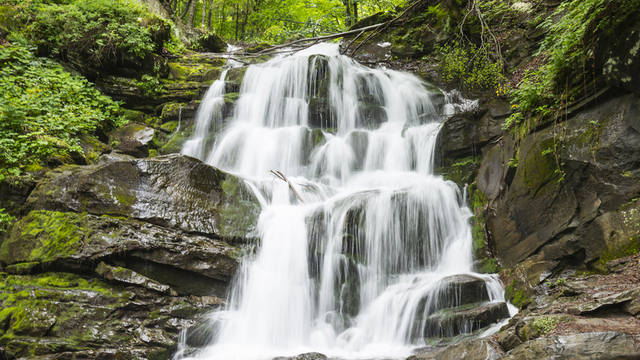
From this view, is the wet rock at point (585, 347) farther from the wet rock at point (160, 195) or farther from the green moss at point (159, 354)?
the wet rock at point (160, 195)

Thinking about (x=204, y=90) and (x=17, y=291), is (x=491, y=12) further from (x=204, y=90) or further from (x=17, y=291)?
(x=17, y=291)

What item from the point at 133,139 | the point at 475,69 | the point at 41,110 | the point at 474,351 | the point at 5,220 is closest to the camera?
the point at 474,351

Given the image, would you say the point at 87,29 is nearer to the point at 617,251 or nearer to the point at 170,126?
the point at 170,126

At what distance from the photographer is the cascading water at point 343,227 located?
19.6 ft

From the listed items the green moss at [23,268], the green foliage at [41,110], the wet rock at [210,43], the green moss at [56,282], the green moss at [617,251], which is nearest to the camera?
the green moss at [617,251]

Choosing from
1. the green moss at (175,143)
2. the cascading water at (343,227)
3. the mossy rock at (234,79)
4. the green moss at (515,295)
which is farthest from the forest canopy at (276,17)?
the green moss at (515,295)

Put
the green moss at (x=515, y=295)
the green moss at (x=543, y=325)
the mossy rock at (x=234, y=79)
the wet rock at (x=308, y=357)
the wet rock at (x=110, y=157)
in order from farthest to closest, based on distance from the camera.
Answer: the mossy rock at (x=234, y=79), the wet rock at (x=110, y=157), the green moss at (x=515, y=295), the wet rock at (x=308, y=357), the green moss at (x=543, y=325)

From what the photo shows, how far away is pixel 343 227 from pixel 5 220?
5923 millimetres

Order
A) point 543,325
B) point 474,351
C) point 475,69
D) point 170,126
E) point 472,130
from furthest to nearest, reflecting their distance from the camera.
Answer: point 170,126, point 475,69, point 472,130, point 474,351, point 543,325

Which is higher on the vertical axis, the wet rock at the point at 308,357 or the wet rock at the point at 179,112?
the wet rock at the point at 179,112

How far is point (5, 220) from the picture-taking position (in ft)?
20.2

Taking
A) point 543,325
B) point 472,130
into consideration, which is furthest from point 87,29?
point 543,325

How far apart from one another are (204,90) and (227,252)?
7.46 metres

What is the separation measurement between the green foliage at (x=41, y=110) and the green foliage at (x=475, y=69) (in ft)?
30.7
